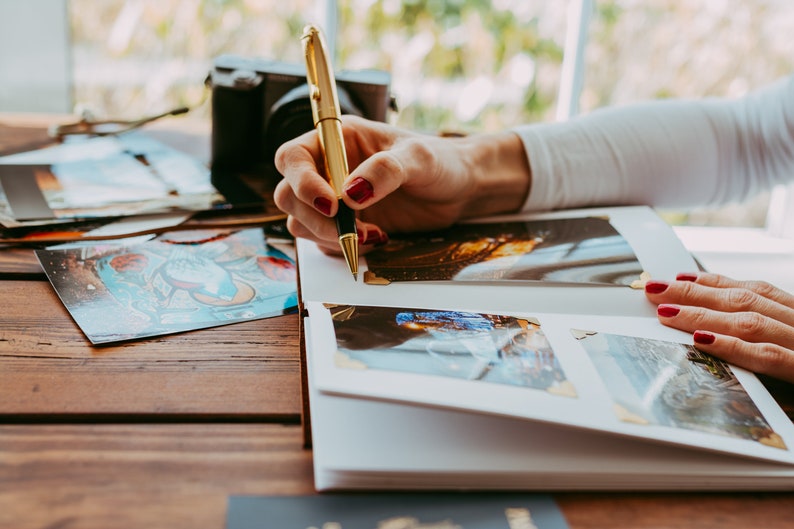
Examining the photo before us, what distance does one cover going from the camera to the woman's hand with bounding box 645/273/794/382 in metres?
0.51

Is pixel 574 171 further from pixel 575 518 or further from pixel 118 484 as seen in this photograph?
pixel 118 484

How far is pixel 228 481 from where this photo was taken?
0.39 m

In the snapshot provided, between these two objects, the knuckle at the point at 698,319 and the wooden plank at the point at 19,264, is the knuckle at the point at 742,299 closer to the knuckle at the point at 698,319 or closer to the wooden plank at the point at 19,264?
the knuckle at the point at 698,319

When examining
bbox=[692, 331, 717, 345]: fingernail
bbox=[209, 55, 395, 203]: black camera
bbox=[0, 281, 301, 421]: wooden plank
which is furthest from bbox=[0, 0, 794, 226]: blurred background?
bbox=[692, 331, 717, 345]: fingernail

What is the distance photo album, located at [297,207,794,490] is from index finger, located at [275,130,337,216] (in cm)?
7

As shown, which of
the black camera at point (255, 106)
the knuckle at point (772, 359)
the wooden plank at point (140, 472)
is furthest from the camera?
the black camera at point (255, 106)

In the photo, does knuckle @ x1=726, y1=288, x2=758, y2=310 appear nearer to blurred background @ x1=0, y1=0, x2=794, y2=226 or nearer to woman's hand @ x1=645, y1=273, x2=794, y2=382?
woman's hand @ x1=645, y1=273, x2=794, y2=382

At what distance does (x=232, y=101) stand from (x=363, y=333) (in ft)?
1.83

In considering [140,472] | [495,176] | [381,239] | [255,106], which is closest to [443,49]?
[255,106]

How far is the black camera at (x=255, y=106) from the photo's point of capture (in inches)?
35.4

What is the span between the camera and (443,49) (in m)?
1.77

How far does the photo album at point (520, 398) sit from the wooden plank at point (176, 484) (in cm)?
1

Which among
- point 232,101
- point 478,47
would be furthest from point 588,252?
point 478,47

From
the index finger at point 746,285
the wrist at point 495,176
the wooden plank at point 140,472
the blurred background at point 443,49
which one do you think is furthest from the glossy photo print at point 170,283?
the blurred background at point 443,49
